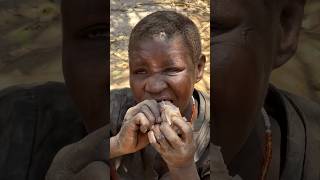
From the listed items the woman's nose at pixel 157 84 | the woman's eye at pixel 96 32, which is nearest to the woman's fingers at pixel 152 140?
the woman's nose at pixel 157 84

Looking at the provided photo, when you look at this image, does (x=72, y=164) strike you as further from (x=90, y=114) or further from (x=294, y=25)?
(x=294, y=25)

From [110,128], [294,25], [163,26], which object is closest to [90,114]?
[110,128]

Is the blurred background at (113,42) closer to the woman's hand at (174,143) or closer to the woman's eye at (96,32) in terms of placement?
the woman's eye at (96,32)

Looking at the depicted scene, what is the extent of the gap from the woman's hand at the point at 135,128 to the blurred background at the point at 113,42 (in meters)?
0.10

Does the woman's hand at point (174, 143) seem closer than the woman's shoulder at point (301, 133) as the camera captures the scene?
Yes

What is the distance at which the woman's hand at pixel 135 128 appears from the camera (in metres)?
2.99

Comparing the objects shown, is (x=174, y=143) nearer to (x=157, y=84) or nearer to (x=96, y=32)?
(x=157, y=84)

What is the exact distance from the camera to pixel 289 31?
3.24 m

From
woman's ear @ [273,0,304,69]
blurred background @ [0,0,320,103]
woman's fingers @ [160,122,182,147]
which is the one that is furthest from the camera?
woman's ear @ [273,0,304,69]

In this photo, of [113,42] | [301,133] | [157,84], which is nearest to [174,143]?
[157,84]

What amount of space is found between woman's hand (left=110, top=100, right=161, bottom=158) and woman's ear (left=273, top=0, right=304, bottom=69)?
0.39 m

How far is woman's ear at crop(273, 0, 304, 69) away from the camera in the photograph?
10.6 ft

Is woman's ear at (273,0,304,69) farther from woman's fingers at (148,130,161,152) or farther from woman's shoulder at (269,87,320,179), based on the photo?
woman's fingers at (148,130,161,152)

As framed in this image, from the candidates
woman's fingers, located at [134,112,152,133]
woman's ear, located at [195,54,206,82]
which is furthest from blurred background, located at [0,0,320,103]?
woman's fingers, located at [134,112,152,133]
